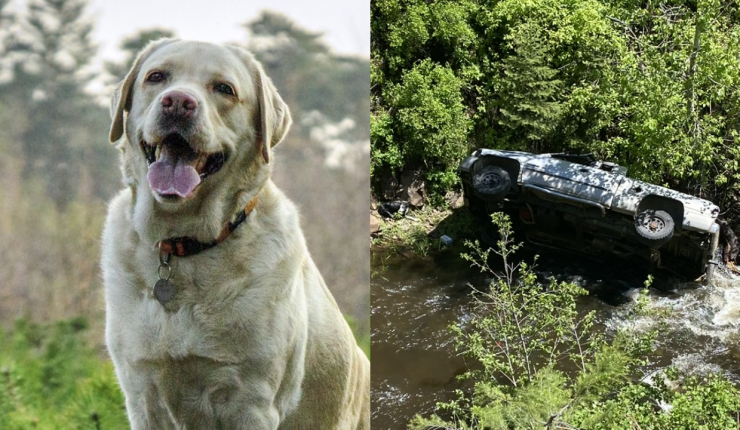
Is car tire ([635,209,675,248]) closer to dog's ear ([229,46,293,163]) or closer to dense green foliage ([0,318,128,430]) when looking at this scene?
dog's ear ([229,46,293,163])

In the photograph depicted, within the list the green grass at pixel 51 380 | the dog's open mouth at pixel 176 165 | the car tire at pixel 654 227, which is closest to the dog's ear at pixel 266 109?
the dog's open mouth at pixel 176 165

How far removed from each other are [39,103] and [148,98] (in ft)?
1.56

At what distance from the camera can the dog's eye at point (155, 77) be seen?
162cm

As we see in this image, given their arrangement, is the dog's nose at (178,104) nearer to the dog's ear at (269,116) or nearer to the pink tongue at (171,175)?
the pink tongue at (171,175)

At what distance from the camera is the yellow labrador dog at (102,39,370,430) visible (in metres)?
1.60

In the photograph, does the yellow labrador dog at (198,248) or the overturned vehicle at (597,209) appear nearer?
the yellow labrador dog at (198,248)

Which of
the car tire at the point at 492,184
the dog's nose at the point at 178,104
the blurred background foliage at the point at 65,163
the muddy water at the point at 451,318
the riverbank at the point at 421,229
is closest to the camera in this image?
the dog's nose at the point at 178,104

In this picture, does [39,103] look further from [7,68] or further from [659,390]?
[659,390]

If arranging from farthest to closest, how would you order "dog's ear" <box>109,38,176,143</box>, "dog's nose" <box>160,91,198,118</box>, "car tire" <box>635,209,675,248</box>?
"car tire" <box>635,209,675,248</box> < "dog's ear" <box>109,38,176,143</box> < "dog's nose" <box>160,91,198,118</box>

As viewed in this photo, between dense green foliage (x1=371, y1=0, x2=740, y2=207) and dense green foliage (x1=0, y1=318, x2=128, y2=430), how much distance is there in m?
5.48

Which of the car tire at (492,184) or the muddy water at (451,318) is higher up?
the car tire at (492,184)

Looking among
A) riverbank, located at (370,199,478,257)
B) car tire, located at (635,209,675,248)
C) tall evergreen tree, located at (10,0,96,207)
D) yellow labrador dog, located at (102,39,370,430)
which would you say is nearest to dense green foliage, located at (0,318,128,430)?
yellow labrador dog, located at (102,39,370,430)

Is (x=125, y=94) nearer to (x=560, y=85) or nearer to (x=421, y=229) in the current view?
(x=421, y=229)

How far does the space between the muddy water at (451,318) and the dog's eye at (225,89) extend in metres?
3.84
